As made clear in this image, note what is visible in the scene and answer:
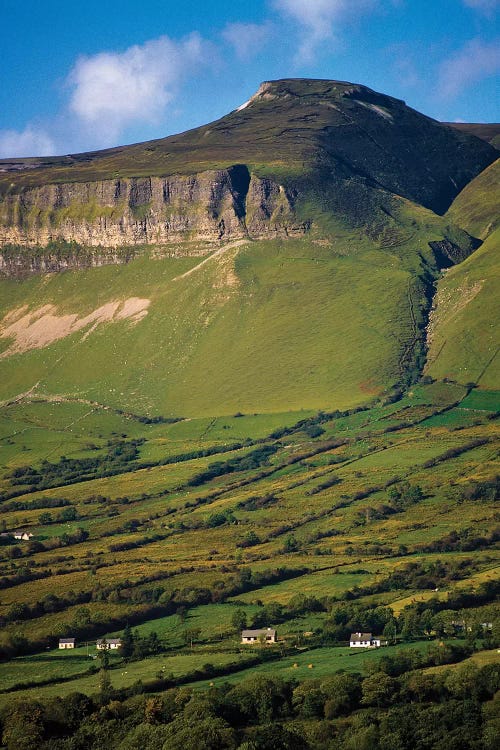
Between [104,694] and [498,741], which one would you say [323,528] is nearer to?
[104,694]

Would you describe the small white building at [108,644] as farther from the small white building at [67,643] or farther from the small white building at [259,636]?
the small white building at [259,636]

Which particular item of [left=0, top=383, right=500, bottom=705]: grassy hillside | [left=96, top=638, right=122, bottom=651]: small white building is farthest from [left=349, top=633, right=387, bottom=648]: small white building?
[left=96, top=638, right=122, bottom=651]: small white building

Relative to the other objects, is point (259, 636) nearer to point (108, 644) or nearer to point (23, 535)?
point (108, 644)

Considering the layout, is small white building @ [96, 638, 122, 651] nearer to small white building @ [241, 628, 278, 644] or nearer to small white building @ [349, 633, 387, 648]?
small white building @ [241, 628, 278, 644]

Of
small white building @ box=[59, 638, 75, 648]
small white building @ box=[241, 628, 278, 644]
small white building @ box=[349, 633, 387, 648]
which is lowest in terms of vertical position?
small white building @ box=[349, 633, 387, 648]

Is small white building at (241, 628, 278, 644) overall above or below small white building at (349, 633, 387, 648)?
above

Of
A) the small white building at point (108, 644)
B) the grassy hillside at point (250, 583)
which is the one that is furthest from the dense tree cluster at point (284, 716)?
the small white building at point (108, 644)
